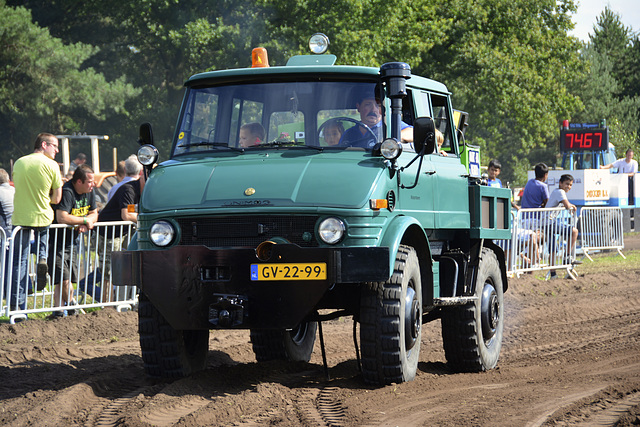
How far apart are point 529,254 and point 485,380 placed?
10426 mm

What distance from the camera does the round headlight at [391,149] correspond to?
6574mm

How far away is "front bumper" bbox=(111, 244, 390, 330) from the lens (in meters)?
6.16

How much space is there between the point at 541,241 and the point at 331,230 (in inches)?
480

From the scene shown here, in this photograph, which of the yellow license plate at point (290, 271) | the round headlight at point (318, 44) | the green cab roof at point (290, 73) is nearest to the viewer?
the yellow license plate at point (290, 271)

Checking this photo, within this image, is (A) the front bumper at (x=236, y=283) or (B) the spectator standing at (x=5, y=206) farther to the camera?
(B) the spectator standing at (x=5, y=206)

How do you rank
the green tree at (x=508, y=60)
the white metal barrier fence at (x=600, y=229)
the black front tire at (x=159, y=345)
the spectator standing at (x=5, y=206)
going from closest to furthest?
1. the black front tire at (x=159, y=345)
2. the spectator standing at (x=5, y=206)
3. the white metal barrier fence at (x=600, y=229)
4. the green tree at (x=508, y=60)

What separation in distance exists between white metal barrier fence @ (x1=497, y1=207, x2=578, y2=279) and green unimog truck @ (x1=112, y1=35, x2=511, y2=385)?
9061 millimetres

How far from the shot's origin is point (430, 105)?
8.13 meters

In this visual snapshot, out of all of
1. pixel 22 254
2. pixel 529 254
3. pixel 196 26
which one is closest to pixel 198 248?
pixel 22 254

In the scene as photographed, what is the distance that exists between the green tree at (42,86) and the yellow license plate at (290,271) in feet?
104

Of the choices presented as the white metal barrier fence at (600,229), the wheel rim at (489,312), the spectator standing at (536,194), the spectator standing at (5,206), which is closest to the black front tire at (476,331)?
the wheel rim at (489,312)

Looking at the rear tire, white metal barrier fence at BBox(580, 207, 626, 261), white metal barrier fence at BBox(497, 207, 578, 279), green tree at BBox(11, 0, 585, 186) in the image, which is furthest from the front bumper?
green tree at BBox(11, 0, 585, 186)

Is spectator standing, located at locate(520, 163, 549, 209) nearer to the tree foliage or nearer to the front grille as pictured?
the front grille

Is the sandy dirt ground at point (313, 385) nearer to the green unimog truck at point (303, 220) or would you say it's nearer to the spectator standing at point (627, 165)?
the green unimog truck at point (303, 220)
